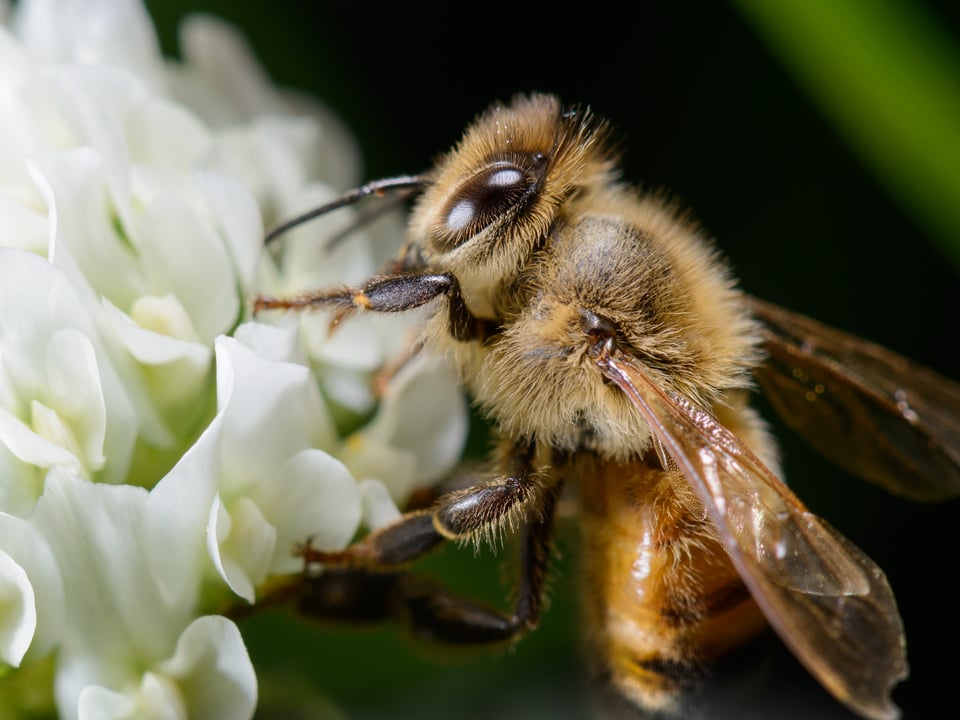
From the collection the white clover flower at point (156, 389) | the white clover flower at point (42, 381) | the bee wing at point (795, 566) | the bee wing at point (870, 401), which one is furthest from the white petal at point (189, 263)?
the bee wing at point (870, 401)

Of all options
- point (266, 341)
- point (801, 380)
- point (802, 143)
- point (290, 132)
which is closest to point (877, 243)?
point (802, 143)

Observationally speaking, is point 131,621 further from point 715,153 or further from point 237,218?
point 715,153

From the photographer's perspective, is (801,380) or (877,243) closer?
(801,380)

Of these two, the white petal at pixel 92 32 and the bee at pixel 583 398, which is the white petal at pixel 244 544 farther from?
the white petal at pixel 92 32

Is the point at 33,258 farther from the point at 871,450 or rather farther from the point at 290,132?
the point at 871,450

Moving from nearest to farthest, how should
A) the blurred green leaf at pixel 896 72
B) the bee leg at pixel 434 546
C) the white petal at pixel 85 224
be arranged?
the white petal at pixel 85 224 < the bee leg at pixel 434 546 < the blurred green leaf at pixel 896 72

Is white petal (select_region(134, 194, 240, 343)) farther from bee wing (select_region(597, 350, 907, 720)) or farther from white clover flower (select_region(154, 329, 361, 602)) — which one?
bee wing (select_region(597, 350, 907, 720))
